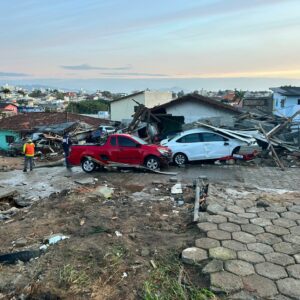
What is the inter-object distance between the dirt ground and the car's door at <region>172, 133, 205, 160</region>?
6693 millimetres

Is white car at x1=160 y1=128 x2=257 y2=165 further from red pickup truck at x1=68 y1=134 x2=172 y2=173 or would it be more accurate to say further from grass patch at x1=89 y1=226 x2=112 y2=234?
grass patch at x1=89 y1=226 x2=112 y2=234

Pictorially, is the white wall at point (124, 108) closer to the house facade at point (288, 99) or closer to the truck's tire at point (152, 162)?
the house facade at point (288, 99)

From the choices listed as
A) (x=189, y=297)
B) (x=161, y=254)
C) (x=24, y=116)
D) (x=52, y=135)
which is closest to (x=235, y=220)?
(x=161, y=254)

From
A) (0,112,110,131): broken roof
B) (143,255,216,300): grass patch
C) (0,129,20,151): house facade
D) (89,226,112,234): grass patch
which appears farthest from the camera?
(0,112,110,131): broken roof

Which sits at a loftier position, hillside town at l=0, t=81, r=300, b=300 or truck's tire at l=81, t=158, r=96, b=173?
hillside town at l=0, t=81, r=300, b=300

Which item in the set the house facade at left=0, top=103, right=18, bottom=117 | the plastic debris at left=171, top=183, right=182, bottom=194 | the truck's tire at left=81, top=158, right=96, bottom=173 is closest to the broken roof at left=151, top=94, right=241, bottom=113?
the truck's tire at left=81, top=158, right=96, bottom=173

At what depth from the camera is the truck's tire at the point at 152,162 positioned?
14.2 meters

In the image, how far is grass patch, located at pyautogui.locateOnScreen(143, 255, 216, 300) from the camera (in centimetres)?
449

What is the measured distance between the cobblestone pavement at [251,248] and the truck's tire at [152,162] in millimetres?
5996

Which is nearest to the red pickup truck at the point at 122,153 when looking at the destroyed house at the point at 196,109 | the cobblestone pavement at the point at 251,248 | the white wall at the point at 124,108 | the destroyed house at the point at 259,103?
the cobblestone pavement at the point at 251,248

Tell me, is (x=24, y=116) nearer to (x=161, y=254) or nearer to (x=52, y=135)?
(x=52, y=135)

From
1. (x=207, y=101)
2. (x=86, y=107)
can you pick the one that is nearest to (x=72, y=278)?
(x=207, y=101)

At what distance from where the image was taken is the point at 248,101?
40062 millimetres

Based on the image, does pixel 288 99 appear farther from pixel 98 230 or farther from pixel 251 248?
pixel 98 230
